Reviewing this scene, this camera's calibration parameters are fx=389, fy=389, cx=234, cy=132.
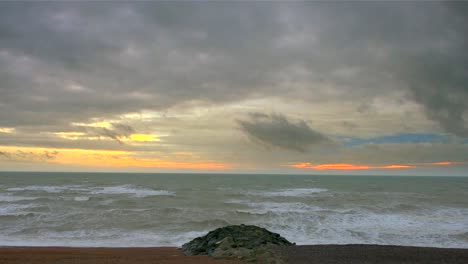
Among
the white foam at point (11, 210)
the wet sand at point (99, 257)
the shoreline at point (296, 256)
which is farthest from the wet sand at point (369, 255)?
the white foam at point (11, 210)

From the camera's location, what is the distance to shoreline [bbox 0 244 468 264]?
12742 millimetres

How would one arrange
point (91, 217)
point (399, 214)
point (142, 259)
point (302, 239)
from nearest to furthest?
point (142, 259) → point (302, 239) → point (91, 217) → point (399, 214)

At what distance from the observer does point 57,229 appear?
23234mm

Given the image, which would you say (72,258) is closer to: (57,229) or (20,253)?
(20,253)

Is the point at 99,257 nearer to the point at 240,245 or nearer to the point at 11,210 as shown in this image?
the point at 240,245

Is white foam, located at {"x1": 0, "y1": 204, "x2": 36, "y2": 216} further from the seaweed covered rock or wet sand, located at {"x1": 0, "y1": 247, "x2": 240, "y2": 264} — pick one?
the seaweed covered rock

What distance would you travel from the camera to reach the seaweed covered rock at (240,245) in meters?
13.4

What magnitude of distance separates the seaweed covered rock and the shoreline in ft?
1.54

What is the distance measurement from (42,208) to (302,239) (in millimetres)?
22968

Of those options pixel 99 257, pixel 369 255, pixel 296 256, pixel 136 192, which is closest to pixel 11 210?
pixel 99 257

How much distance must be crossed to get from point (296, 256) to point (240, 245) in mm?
2541

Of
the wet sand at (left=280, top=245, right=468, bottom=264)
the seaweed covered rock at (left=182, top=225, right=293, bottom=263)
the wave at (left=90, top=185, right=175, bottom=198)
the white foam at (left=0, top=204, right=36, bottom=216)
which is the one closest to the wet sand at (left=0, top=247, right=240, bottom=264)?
the seaweed covered rock at (left=182, top=225, right=293, bottom=263)

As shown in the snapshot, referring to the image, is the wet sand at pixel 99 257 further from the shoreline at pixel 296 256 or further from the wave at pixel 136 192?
the wave at pixel 136 192

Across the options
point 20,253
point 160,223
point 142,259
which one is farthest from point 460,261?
point 160,223
